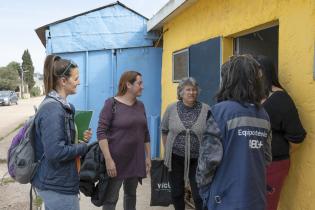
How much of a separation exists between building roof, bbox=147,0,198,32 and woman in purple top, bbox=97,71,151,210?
A: 2025 mm

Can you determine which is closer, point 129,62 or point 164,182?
point 164,182

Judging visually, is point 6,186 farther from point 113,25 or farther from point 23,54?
point 23,54

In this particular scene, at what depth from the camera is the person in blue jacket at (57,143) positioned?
2.32m

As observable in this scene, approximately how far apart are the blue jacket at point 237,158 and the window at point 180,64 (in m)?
3.50

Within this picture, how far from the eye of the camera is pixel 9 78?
68375 millimetres

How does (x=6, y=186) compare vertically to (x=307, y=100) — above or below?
below

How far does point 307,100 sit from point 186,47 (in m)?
3.03

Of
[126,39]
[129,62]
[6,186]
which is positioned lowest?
[6,186]

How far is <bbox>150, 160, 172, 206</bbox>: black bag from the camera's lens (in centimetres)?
440

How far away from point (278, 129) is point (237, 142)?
2.43 feet

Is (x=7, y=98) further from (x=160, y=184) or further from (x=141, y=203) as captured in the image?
(x=160, y=184)

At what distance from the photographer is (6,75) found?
68500 millimetres

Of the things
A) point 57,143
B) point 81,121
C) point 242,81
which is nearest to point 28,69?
point 81,121

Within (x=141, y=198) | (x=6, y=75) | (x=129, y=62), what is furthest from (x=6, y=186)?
(x=6, y=75)
